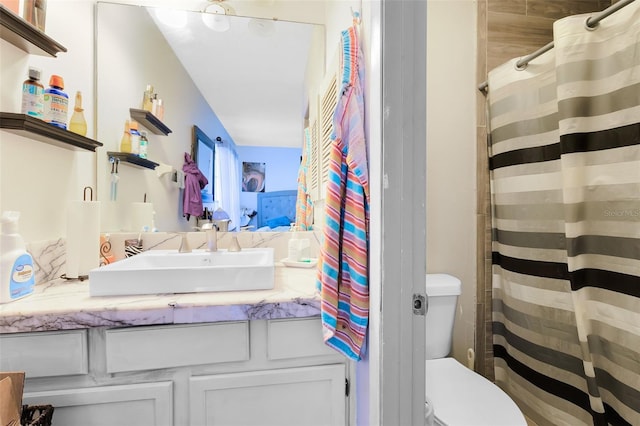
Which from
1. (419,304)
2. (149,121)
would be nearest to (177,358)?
(419,304)

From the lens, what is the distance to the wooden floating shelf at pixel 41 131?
3.22 ft

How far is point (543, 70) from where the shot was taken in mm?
1396

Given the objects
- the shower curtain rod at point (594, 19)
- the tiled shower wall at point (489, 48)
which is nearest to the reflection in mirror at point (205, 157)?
the tiled shower wall at point (489, 48)

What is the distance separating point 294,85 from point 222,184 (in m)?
0.65

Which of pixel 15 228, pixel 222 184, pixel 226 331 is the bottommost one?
pixel 226 331

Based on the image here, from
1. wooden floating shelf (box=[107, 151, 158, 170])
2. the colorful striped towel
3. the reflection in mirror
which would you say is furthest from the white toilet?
wooden floating shelf (box=[107, 151, 158, 170])

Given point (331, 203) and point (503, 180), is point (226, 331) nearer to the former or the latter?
point (331, 203)

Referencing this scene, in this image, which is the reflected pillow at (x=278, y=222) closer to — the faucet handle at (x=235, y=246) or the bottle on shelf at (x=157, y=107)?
the faucet handle at (x=235, y=246)

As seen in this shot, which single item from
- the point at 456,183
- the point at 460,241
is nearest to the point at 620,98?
the point at 456,183

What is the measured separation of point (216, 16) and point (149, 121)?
62 centimetres

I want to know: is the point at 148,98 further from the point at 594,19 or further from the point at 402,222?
the point at 594,19

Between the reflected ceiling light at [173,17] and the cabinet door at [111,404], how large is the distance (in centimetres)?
155

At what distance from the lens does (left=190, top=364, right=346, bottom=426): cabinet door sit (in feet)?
2.97

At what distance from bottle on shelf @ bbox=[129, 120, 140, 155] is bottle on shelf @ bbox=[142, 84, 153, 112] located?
9 cm
